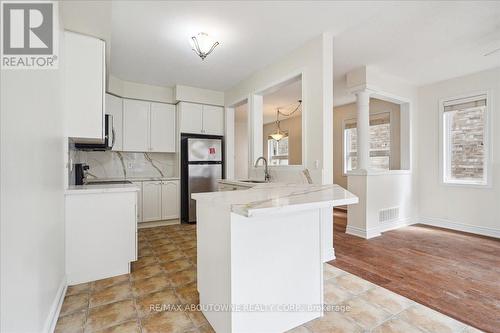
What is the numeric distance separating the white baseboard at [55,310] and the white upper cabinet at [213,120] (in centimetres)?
336

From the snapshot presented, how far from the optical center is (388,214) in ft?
13.5

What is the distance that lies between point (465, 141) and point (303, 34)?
11.3ft

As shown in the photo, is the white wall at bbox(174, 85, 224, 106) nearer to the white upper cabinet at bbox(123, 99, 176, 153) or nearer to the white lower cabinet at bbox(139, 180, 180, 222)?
the white upper cabinet at bbox(123, 99, 176, 153)

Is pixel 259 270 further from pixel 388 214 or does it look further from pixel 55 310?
pixel 388 214

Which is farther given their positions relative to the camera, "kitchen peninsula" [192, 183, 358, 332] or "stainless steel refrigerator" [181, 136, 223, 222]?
"stainless steel refrigerator" [181, 136, 223, 222]

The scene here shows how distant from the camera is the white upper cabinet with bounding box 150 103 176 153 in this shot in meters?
4.62

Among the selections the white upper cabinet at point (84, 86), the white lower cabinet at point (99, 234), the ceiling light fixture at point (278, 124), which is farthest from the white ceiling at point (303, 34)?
the ceiling light fixture at point (278, 124)

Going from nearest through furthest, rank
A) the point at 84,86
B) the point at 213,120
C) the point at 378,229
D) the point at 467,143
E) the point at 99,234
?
1. the point at 99,234
2. the point at 84,86
3. the point at 378,229
4. the point at 467,143
5. the point at 213,120

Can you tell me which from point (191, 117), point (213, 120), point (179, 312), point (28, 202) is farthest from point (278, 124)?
point (28, 202)

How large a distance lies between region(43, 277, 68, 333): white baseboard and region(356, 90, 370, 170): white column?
3.95 metres

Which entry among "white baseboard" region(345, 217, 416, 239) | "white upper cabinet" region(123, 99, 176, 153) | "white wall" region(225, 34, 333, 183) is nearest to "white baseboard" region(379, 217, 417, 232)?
"white baseboard" region(345, 217, 416, 239)

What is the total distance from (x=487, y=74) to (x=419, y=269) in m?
3.40

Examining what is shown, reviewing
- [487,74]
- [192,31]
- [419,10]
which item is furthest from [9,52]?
[487,74]

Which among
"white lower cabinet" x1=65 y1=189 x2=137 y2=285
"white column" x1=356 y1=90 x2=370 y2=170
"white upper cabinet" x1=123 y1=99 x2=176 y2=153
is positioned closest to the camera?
"white lower cabinet" x1=65 y1=189 x2=137 y2=285
